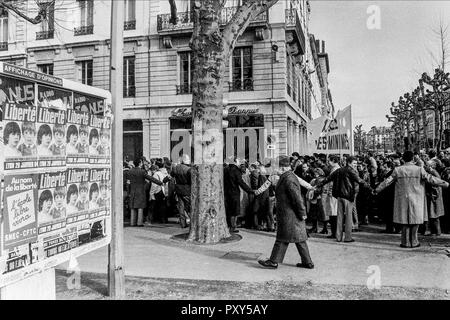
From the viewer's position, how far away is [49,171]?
4.36 m

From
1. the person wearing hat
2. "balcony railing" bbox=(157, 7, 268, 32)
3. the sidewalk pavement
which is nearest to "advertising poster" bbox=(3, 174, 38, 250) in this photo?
the sidewalk pavement

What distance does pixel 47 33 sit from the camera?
27.2m

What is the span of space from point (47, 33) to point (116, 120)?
24.8 metres

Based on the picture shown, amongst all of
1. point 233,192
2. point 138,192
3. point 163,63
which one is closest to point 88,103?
point 233,192

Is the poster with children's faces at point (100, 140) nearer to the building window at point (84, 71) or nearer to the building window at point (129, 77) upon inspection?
the building window at point (129, 77)

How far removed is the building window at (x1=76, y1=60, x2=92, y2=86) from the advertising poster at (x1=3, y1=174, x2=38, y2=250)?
23.9 metres

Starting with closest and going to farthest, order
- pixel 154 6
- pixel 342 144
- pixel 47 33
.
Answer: pixel 342 144 → pixel 154 6 → pixel 47 33

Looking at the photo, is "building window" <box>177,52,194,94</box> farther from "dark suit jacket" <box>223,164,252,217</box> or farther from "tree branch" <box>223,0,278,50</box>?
"tree branch" <box>223,0,278,50</box>

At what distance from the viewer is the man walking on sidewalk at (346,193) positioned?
29.9ft

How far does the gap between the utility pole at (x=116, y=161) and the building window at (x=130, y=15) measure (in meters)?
21.0

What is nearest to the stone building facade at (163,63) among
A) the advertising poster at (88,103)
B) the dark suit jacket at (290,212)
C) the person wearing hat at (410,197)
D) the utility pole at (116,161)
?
the person wearing hat at (410,197)

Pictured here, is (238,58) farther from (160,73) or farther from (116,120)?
(116,120)

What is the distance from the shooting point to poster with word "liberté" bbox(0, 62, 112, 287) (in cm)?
384
